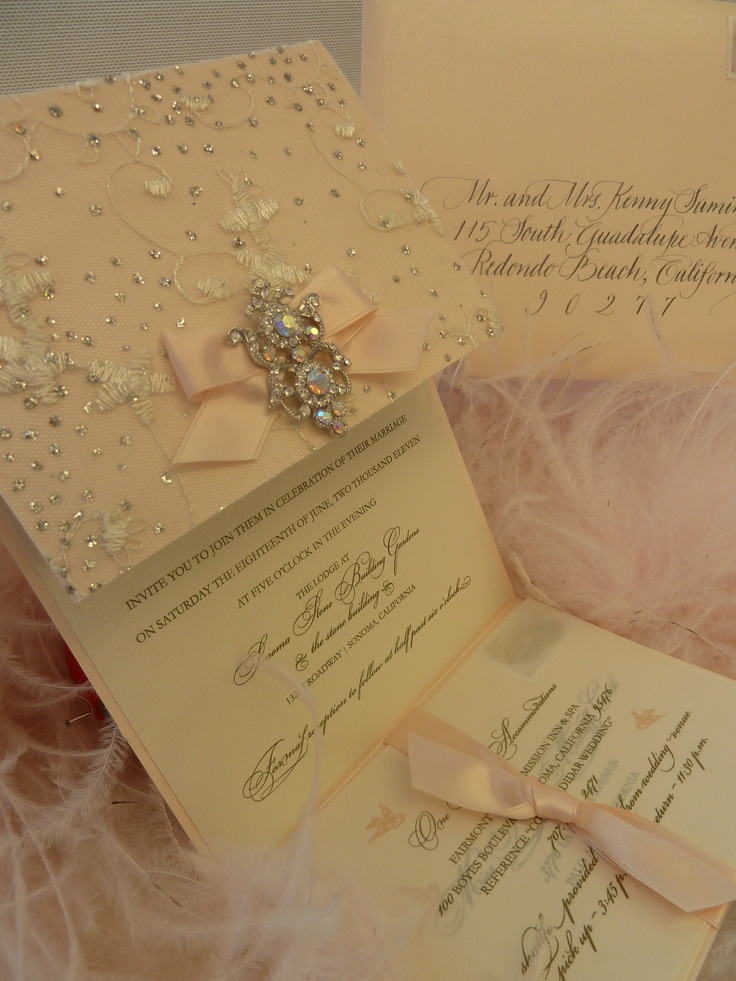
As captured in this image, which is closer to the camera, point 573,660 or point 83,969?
point 83,969

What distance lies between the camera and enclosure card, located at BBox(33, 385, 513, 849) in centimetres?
57

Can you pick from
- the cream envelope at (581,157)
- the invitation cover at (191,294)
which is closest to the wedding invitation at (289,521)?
the invitation cover at (191,294)

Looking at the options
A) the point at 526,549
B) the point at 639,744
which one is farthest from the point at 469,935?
the point at 526,549

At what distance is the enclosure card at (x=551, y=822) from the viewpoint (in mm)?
538

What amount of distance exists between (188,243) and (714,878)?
605 mm

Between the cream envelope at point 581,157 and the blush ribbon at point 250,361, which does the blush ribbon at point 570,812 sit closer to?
the blush ribbon at point 250,361

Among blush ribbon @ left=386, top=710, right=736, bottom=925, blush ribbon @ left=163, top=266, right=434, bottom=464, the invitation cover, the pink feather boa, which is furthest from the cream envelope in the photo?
blush ribbon @ left=386, top=710, right=736, bottom=925

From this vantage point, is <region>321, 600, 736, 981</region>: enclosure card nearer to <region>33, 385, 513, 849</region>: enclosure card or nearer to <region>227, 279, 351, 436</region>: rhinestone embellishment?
<region>33, 385, 513, 849</region>: enclosure card

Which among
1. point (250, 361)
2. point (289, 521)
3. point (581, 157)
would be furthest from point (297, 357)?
point (581, 157)

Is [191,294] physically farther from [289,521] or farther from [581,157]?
[581,157]

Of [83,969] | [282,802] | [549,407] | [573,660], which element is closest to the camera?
[83,969]

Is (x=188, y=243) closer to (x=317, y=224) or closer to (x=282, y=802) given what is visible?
(x=317, y=224)

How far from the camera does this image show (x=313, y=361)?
57 centimetres

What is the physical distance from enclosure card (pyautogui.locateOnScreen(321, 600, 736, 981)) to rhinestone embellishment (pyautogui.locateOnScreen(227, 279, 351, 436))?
33 cm
